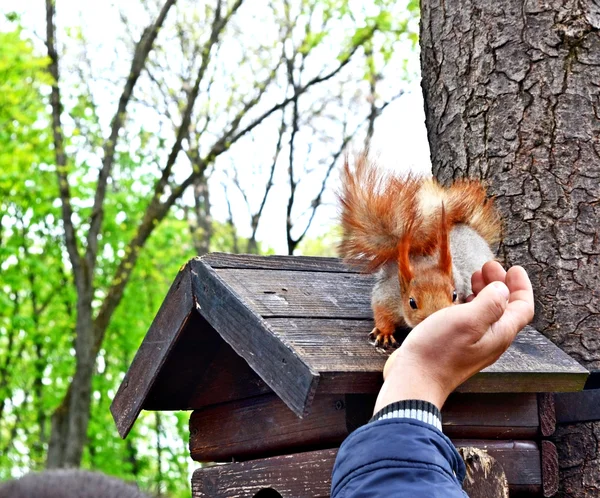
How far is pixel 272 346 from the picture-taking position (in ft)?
A: 5.79

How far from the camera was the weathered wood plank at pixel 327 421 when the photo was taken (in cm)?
184

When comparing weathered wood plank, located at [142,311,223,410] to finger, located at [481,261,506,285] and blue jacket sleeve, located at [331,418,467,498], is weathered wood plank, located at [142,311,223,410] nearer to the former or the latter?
finger, located at [481,261,506,285]

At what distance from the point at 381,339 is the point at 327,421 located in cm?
22

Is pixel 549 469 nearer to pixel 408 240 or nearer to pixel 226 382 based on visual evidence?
pixel 408 240

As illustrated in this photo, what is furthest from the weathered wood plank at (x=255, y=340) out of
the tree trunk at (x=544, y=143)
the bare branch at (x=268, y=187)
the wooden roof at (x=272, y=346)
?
the bare branch at (x=268, y=187)

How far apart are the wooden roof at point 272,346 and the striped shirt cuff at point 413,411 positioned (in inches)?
10.4

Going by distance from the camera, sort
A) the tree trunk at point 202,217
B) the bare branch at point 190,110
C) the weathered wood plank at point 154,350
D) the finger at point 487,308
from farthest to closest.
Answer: the tree trunk at point 202,217 → the bare branch at point 190,110 → the weathered wood plank at point 154,350 → the finger at point 487,308

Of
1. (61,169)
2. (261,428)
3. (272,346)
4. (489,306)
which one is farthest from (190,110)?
(489,306)

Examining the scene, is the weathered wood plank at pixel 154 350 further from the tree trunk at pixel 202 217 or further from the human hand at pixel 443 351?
the tree trunk at pixel 202 217

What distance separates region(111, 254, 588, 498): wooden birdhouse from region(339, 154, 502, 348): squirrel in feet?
0.34

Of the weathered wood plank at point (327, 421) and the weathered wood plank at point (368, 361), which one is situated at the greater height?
the weathered wood plank at point (368, 361)

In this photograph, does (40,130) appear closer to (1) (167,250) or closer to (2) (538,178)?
(1) (167,250)

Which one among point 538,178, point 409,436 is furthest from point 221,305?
point 538,178

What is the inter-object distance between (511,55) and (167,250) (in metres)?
14.4
